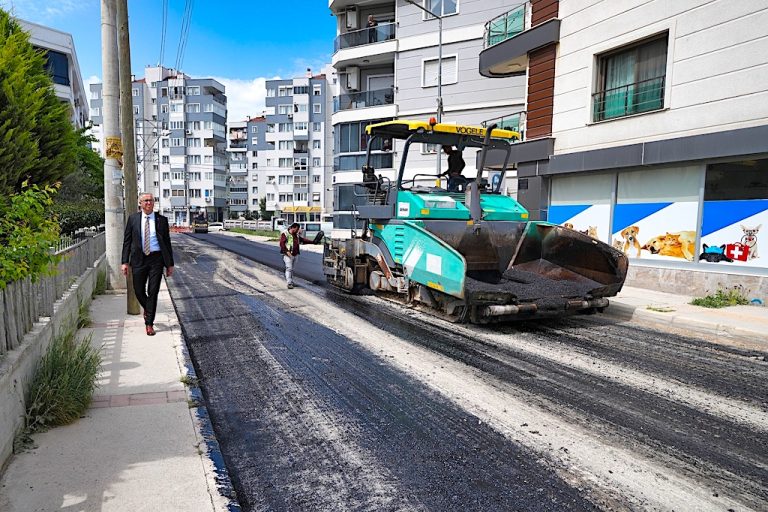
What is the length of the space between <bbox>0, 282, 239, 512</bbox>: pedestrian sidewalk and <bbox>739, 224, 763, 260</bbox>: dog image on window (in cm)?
960

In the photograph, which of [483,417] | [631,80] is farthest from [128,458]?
[631,80]

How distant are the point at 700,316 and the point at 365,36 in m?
25.0

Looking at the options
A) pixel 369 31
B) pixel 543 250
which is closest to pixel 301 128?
pixel 369 31

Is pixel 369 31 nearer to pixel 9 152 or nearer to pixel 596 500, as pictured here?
pixel 9 152

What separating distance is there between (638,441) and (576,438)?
0.45m

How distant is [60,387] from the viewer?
146 inches

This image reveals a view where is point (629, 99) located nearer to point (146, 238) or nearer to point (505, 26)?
point (505, 26)

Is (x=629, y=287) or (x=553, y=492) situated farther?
A: (x=629, y=287)

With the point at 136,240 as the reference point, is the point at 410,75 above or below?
above

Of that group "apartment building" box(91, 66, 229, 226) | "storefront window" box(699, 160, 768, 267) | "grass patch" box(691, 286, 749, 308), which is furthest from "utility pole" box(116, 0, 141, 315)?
"apartment building" box(91, 66, 229, 226)

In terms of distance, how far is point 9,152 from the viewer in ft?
26.6

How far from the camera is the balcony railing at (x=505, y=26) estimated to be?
47.5ft

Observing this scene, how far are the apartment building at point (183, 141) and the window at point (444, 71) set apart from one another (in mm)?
57772

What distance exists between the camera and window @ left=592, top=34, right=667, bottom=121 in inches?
424
